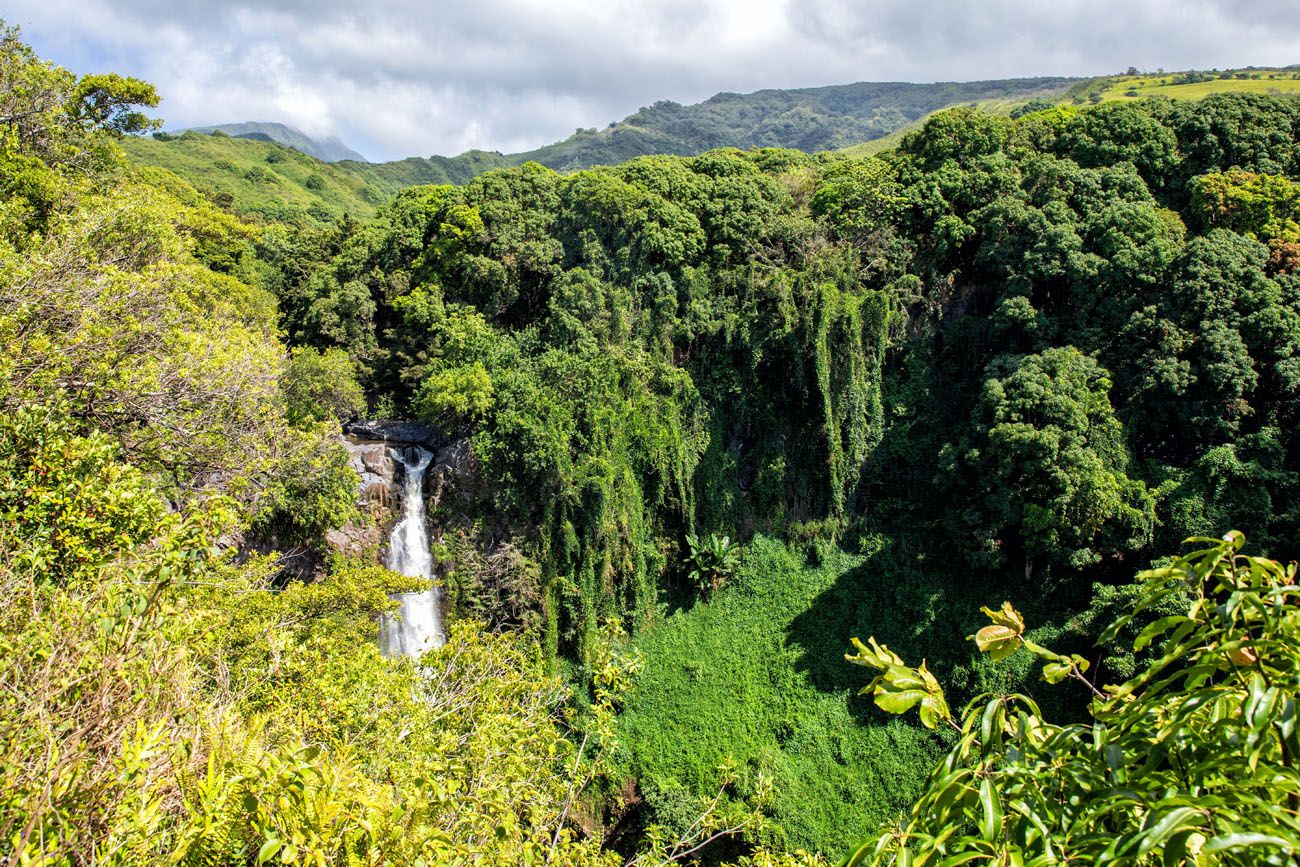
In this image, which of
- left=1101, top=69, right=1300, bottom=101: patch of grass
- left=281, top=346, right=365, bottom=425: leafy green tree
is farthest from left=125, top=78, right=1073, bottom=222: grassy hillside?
left=1101, top=69, right=1300, bottom=101: patch of grass

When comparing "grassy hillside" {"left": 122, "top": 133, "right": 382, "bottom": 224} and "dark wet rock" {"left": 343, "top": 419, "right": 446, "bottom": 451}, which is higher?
"grassy hillside" {"left": 122, "top": 133, "right": 382, "bottom": 224}

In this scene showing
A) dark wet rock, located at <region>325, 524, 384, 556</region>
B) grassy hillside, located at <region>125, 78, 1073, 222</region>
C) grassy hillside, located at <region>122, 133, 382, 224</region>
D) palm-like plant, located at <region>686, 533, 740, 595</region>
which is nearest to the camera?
dark wet rock, located at <region>325, 524, 384, 556</region>

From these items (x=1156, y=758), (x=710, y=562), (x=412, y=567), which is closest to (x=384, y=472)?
(x=412, y=567)

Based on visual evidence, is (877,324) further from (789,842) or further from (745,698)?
(789,842)

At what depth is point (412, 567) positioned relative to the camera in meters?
14.7

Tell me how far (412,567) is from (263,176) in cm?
4050

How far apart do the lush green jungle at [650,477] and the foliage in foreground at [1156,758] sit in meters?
0.03

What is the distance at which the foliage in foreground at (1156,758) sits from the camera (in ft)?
4.30

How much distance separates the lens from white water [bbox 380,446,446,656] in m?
13.8

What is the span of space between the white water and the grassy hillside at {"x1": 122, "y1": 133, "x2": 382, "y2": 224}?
22387mm

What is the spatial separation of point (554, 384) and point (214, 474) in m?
7.25

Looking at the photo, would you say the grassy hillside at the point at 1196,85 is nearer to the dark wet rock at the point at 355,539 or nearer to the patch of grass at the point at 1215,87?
the patch of grass at the point at 1215,87

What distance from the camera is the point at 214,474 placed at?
8992 millimetres

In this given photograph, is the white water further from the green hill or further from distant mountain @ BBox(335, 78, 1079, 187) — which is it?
distant mountain @ BBox(335, 78, 1079, 187)
